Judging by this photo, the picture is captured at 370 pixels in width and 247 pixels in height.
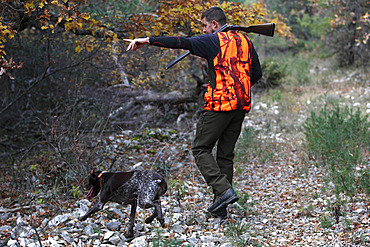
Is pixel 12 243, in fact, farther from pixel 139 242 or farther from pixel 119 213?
pixel 139 242

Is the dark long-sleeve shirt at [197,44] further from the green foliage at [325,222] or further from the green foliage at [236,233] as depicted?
the green foliage at [325,222]

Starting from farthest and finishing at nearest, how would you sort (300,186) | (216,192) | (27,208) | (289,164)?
(289,164)
(300,186)
(27,208)
(216,192)

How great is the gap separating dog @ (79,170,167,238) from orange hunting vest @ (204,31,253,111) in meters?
1.03

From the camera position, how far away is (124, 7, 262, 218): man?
3.65 m

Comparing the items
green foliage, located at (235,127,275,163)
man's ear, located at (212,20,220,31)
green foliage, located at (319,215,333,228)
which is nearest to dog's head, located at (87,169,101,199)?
man's ear, located at (212,20,220,31)

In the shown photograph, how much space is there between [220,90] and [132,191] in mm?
1379

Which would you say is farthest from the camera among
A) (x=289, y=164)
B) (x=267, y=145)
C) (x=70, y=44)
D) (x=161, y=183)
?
(x=70, y=44)

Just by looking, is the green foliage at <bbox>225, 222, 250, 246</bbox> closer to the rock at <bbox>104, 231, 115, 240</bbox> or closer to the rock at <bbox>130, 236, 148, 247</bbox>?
the rock at <bbox>130, 236, 148, 247</bbox>

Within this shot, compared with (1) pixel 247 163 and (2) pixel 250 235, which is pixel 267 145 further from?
(2) pixel 250 235

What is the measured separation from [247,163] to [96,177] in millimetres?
3896

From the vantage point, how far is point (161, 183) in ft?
11.1

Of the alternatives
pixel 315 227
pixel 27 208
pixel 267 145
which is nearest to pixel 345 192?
pixel 315 227

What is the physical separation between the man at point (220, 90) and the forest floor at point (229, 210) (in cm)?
43

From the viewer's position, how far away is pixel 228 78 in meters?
3.67
